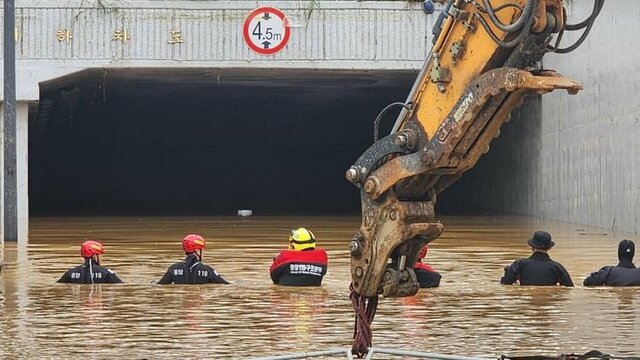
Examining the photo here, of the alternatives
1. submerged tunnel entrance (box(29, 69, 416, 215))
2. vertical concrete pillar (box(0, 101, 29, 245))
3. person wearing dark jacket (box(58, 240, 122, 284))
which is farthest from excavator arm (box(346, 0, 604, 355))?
submerged tunnel entrance (box(29, 69, 416, 215))

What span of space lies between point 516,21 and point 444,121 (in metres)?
0.85

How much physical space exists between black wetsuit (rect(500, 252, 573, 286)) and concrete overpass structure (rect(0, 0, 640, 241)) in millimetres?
12946

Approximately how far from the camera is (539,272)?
58.1 ft

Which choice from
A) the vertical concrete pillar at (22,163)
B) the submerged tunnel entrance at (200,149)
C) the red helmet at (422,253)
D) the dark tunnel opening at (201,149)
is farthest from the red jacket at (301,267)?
the submerged tunnel entrance at (200,149)

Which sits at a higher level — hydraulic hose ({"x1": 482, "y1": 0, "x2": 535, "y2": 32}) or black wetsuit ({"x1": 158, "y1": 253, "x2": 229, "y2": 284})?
hydraulic hose ({"x1": 482, "y1": 0, "x2": 535, "y2": 32})

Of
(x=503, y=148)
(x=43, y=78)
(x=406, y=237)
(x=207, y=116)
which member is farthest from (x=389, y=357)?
(x=207, y=116)

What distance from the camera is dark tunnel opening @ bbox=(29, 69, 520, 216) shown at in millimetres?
46259

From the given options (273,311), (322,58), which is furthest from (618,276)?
(322,58)

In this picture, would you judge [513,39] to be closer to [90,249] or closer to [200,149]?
[90,249]

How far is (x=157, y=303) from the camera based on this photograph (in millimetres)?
16312

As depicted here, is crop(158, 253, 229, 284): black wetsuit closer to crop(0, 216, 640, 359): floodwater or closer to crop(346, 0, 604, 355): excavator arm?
crop(0, 216, 640, 359): floodwater

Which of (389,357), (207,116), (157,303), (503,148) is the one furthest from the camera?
(207,116)

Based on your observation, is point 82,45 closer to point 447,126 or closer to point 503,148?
point 503,148

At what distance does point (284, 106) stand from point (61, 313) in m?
35.8
